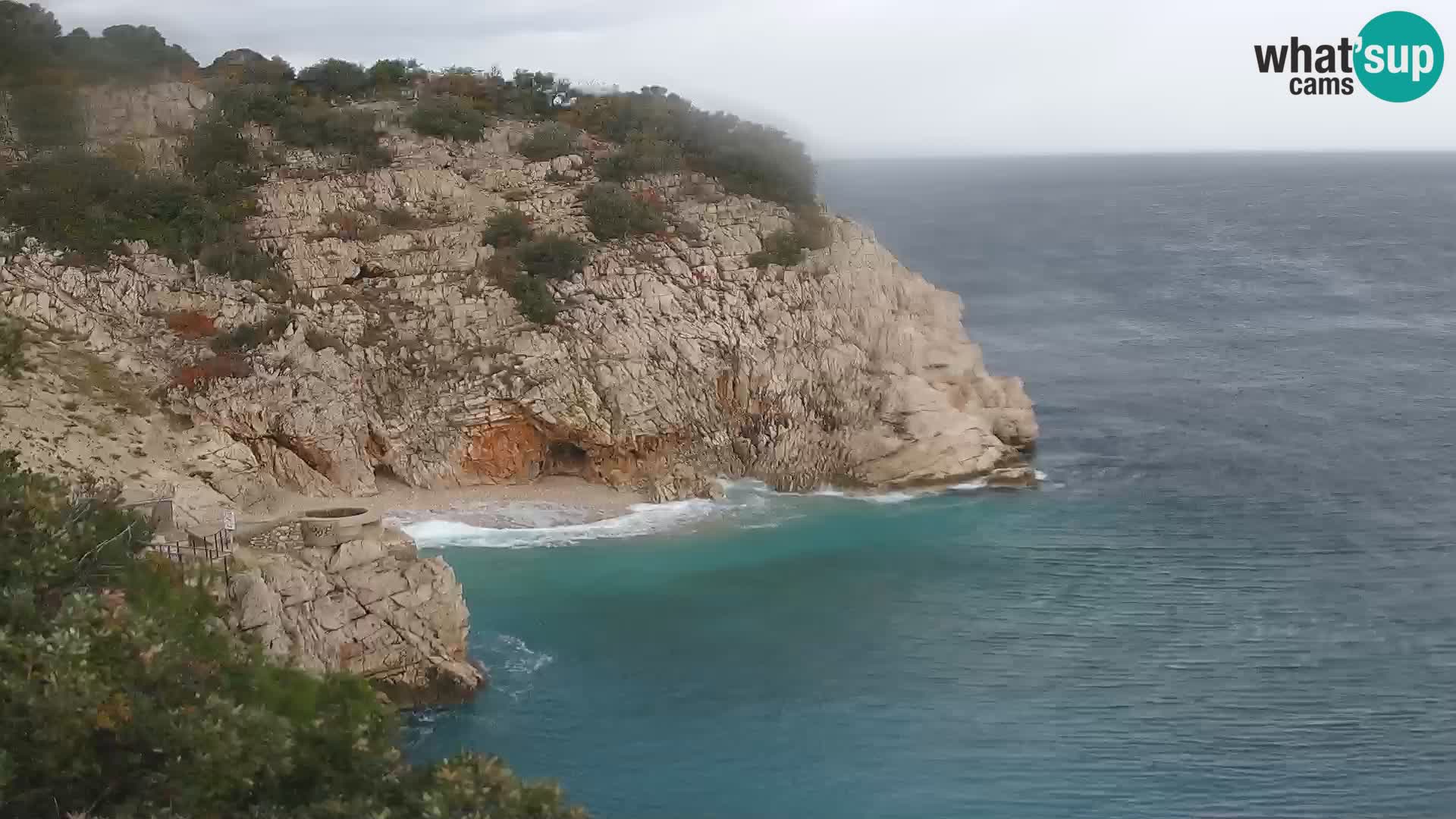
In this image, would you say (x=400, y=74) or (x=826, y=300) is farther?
(x=400, y=74)

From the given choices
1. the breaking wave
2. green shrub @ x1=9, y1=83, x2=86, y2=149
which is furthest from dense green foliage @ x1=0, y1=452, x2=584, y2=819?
green shrub @ x1=9, y1=83, x2=86, y2=149

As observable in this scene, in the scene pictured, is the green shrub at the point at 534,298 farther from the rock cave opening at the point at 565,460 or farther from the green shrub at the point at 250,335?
the green shrub at the point at 250,335

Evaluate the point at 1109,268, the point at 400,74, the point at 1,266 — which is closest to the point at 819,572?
the point at 1,266

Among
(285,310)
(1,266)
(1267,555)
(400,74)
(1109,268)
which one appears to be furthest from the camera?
(1109,268)

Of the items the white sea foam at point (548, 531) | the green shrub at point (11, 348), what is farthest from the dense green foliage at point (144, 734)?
the white sea foam at point (548, 531)

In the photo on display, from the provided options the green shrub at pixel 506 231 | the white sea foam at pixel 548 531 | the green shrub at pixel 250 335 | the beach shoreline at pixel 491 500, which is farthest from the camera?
the green shrub at pixel 506 231

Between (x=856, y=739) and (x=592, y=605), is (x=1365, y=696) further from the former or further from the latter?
(x=592, y=605)

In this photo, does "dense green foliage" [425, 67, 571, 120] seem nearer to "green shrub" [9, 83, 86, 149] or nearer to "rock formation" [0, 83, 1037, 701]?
"rock formation" [0, 83, 1037, 701]

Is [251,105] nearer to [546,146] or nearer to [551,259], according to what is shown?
[546,146]
